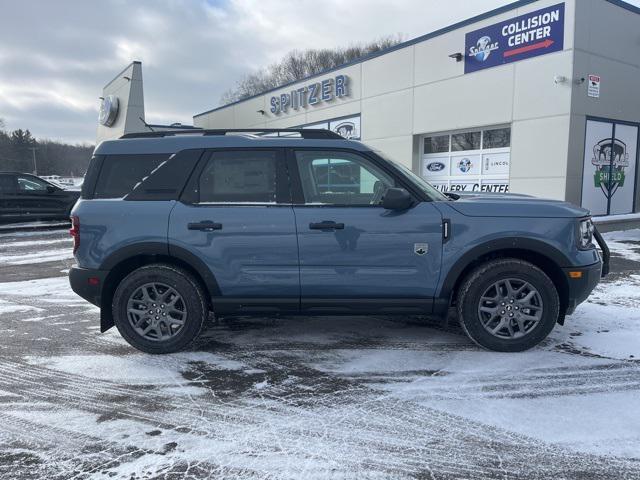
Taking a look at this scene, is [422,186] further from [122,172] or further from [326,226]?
[122,172]

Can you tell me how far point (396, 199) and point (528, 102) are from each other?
1036cm

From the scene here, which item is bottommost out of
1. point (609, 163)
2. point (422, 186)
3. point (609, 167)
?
point (422, 186)

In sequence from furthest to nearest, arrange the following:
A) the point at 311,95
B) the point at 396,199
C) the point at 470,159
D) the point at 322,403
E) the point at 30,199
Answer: the point at 311,95, the point at 470,159, the point at 30,199, the point at 396,199, the point at 322,403

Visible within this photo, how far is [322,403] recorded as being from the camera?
325 centimetres

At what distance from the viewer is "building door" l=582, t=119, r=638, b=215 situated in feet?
Result: 40.2

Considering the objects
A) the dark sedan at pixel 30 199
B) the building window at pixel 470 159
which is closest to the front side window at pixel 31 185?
the dark sedan at pixel 30 199

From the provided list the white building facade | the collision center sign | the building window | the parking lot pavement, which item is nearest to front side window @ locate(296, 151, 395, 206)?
the parking lot pavement

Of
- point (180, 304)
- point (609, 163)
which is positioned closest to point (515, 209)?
point (180, 304)

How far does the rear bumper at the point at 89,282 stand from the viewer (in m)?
4.09

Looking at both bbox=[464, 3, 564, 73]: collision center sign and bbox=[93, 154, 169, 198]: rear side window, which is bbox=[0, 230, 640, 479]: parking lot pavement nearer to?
bbox=[93, 154, 169, 198]: rear side window

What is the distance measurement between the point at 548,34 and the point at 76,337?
12357 millimetres

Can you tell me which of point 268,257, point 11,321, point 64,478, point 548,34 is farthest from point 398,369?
point 548,34

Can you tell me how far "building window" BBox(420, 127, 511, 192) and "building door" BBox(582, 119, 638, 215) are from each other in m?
2.01

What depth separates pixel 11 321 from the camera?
5285 mm
